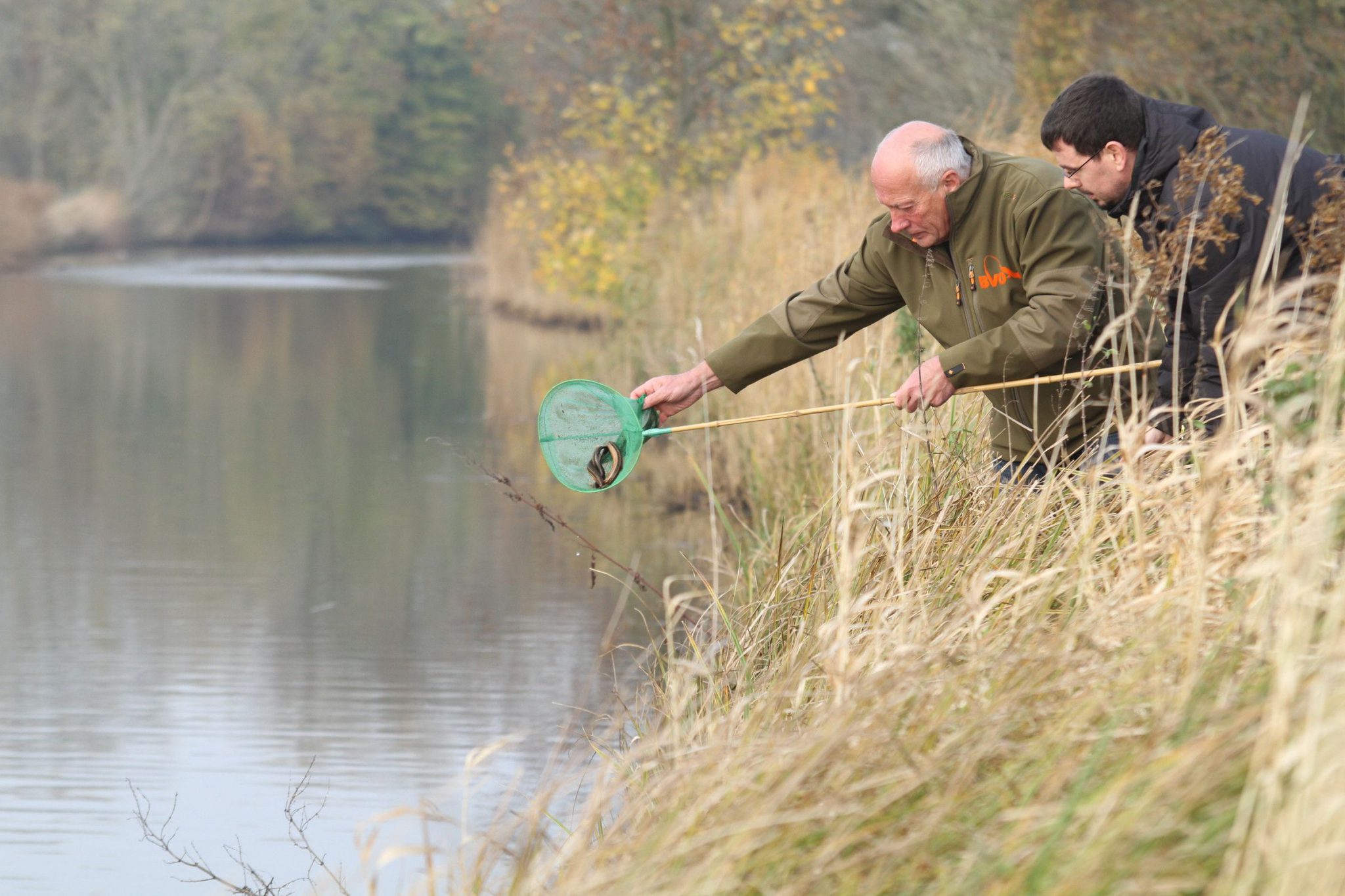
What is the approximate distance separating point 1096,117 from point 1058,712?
1.64 m

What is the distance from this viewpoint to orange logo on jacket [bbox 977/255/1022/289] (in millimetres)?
4578

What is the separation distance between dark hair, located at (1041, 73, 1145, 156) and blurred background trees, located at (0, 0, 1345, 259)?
563 cm

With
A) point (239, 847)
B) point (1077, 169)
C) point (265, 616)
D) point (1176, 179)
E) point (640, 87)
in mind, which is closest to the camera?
point (1176, 179)

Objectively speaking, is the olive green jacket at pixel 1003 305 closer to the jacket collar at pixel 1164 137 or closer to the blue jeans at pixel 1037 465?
the blue jeans at pixel 1037 465

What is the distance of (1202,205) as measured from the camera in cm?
398

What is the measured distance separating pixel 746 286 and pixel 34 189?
3395 centimetres

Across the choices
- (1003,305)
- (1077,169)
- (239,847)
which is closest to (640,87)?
(1003,305)

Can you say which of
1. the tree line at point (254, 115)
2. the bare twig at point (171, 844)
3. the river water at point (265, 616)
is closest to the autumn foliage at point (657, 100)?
the river water at point (265, 616)

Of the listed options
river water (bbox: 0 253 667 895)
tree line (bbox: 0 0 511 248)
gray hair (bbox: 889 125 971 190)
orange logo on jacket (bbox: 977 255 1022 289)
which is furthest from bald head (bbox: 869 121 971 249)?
tree line (bbox: 0 0 511 248)

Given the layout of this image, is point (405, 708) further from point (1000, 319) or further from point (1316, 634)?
point (1316, 634)

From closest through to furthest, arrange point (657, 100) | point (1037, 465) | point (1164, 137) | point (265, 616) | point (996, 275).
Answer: point (1164, 137)
point (1037, 465)
point (996, 275)
point (265, 616)
point (657, 100)

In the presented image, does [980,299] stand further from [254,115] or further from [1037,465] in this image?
[254,115]

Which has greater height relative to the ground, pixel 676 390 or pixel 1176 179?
pixel 1176 179

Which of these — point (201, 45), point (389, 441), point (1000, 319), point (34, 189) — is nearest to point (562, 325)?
point (389, 441)
